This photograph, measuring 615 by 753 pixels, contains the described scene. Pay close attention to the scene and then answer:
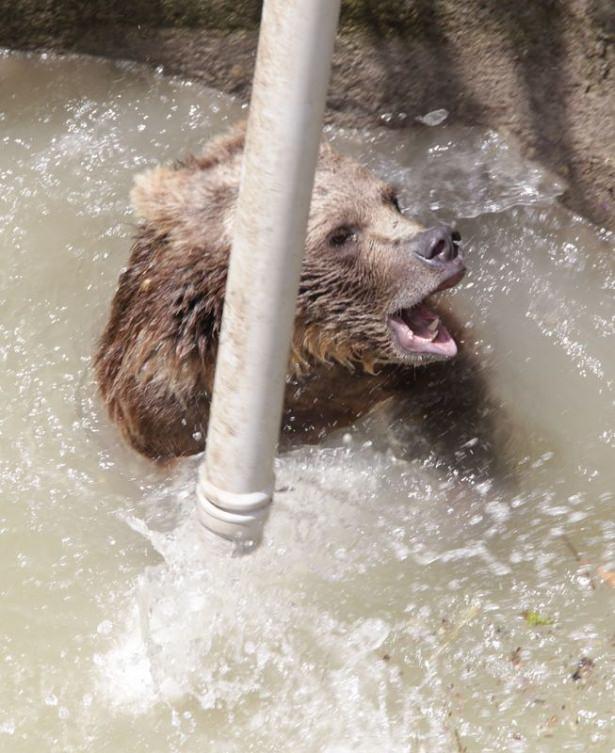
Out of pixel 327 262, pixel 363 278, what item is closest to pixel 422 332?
pixel 363 278

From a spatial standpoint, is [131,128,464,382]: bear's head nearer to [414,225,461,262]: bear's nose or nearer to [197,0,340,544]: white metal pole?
[414,225,461,262]: bear's nose

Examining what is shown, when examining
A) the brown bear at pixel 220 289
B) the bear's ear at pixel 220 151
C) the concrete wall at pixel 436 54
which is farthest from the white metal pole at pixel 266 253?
the concrete wall at pixel 436 54

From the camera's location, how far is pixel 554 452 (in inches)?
184

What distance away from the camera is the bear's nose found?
4.38 m

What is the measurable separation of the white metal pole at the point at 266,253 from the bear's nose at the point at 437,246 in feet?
3.42

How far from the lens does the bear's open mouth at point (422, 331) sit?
177 inches

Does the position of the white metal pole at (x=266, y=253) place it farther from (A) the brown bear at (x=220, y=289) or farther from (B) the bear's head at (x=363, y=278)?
(B) the bear's head at (x=363, y=278)

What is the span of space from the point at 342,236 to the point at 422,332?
47cm

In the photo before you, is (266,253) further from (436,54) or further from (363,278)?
(436,54)

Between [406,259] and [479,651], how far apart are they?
139 cm

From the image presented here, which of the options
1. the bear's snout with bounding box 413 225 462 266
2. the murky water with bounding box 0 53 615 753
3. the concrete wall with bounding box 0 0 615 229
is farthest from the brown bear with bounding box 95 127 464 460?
the concrete wall with bounding box 0 0 615 229

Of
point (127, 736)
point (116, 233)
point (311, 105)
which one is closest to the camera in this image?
point (311, 105)

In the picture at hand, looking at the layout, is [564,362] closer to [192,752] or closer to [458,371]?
[458,371]

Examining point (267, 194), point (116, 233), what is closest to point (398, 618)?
point (267, 194)
